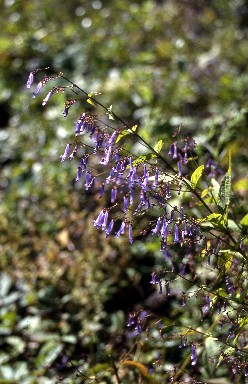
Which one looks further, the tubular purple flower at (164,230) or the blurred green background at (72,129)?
the blurred green background at (72,129)

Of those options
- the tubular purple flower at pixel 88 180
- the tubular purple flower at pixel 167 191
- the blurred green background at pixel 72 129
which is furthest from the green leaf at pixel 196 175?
the blurred green background at pixel 72 129

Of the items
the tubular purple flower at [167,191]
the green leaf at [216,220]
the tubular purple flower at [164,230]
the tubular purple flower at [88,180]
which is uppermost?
Result: the tubular purple flower at [88,180]

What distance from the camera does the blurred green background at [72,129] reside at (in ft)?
12.5

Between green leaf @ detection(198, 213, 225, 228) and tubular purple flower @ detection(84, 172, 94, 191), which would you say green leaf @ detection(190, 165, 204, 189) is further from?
tubular purple flower @ detection(84, 172, 94, 191)

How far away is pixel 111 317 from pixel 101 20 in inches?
189

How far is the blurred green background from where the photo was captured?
3.80 m

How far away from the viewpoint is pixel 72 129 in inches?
205

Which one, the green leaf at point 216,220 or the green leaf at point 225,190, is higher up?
the green leaf at point 225,190

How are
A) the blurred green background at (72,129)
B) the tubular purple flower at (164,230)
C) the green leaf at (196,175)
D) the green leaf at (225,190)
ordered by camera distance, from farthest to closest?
the blurred green background at (72,129) → the green leaf at (225,190) → the green leaf at (196,175) → the tubular purple flower at (164,230)

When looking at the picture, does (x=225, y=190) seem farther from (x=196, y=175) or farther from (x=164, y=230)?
(x=164, y=230)

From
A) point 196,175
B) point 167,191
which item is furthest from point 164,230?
Answer: point 196,175

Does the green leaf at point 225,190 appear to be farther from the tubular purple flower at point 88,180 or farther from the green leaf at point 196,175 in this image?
the tubular purple flower at point 88,180

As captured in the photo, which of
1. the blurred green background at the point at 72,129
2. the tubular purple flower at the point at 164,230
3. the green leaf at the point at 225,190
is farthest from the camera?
the blurred green background at the point at 72,129

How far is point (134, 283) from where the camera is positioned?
417cm
